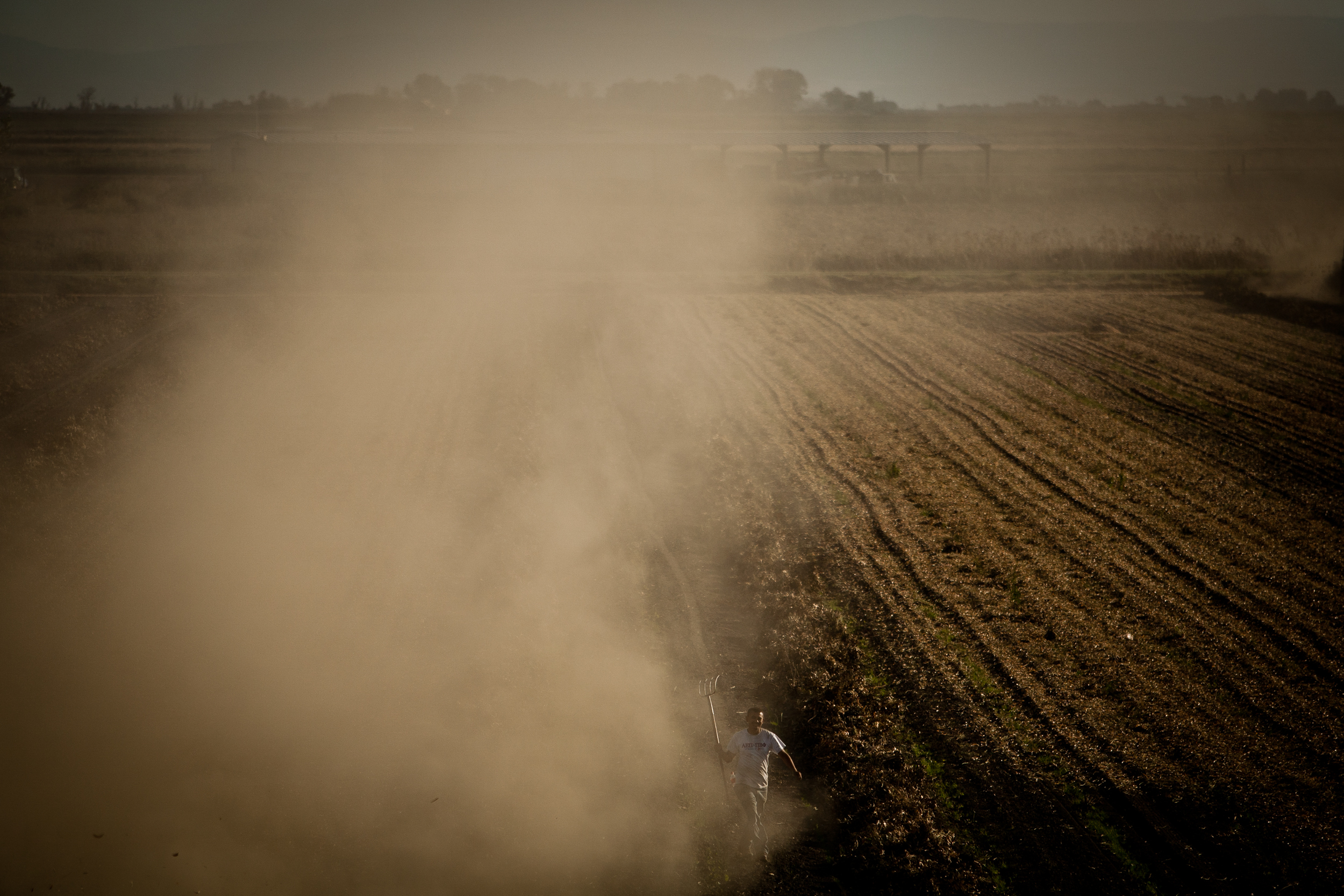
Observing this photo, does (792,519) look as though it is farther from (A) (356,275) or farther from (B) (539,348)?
(A) (356,275)

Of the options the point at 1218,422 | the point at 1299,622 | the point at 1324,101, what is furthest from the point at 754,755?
the point at 1324,101

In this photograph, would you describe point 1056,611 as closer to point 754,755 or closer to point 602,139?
point 754,755

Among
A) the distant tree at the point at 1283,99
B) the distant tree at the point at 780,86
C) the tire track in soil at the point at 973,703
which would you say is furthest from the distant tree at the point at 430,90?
the distant tree at the point at 1283,99

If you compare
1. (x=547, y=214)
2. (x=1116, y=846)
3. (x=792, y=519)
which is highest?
(x=547, y=214)

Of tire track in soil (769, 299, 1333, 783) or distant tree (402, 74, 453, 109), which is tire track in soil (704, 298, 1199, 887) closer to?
tire track in soil (769, 299, 1333, 783)

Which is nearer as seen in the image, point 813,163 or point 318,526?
point 318,526

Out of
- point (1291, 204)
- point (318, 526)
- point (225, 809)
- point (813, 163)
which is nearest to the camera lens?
point (225, 809)

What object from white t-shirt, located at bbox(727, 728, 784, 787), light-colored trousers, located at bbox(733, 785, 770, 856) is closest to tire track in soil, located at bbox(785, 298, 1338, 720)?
white t-shirt, located at bbox(727, 728, 784, 787)

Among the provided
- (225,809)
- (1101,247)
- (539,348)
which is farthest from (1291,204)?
(225,809)
